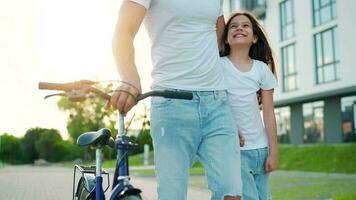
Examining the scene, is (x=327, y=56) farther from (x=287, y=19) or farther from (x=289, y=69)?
(x=287, y=19)

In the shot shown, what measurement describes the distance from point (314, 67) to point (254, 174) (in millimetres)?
26717

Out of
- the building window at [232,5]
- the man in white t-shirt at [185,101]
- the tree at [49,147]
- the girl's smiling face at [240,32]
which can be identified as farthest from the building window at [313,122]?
the tree at [49,147]

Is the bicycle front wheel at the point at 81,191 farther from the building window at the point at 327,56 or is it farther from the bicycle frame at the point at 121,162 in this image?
the building window at the point at 327,56

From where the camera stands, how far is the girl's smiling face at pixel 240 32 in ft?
13.1

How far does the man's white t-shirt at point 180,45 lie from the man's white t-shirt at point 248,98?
69 cm

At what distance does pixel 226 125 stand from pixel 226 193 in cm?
37

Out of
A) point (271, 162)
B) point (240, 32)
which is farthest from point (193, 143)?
point (240, 32)

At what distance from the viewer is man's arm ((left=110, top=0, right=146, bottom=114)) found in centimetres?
262

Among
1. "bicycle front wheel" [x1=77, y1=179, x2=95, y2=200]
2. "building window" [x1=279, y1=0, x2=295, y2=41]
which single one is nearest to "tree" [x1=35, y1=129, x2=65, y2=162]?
"building window" [x1=279, y1=0, x2=295, y2=41]

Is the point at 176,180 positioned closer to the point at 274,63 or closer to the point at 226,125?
the point at 226,125

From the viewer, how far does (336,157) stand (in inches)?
872

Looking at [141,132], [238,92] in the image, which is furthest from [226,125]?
[238,92]

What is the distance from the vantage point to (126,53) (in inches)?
111

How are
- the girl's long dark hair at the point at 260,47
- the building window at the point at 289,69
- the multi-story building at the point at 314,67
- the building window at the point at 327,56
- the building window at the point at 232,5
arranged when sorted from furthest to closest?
1. the building window at the point at 232,5
2. the building window at the point at 289,69
3. the building window at the point at 327,56
4. the multi-story building at the point at 314,67
5. the girl's long dark hair at the point at 260,47
